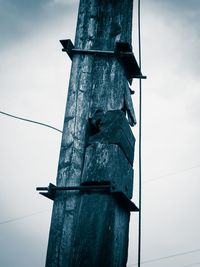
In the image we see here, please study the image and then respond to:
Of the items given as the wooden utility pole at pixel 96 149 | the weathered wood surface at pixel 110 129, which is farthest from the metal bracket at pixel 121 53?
the weathered wood surface at pixel 110 129

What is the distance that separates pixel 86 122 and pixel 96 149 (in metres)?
0.21

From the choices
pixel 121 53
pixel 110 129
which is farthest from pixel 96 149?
pixel 121 53

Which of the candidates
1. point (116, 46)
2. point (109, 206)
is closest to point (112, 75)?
point (116, 46)

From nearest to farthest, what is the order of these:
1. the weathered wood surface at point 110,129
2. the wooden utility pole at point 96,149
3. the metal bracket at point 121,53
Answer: the wooden utility pole at point 96,149
the weathered wood surface at point 110,129
the metal bracket at point 121,53

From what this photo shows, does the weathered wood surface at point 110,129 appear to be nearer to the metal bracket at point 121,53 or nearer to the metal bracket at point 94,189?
the metal bracket at point 94,189

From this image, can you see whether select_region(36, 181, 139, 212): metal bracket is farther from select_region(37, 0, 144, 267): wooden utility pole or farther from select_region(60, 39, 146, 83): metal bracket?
select_region(60, 39, 146, 83): metal bracket

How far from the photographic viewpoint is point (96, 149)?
2148 mm

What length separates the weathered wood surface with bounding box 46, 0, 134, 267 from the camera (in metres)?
1.98

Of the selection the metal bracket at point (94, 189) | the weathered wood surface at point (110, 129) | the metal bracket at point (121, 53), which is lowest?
the metal bracket at point (94, 189)

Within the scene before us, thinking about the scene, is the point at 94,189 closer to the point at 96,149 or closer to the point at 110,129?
the point at 96,149

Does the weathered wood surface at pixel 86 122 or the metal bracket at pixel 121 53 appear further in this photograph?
the metal bracket at pixel 121 53

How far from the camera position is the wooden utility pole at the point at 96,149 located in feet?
6.49

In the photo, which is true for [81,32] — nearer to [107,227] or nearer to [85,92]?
[85,92]

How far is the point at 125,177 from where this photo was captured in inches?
88.6
